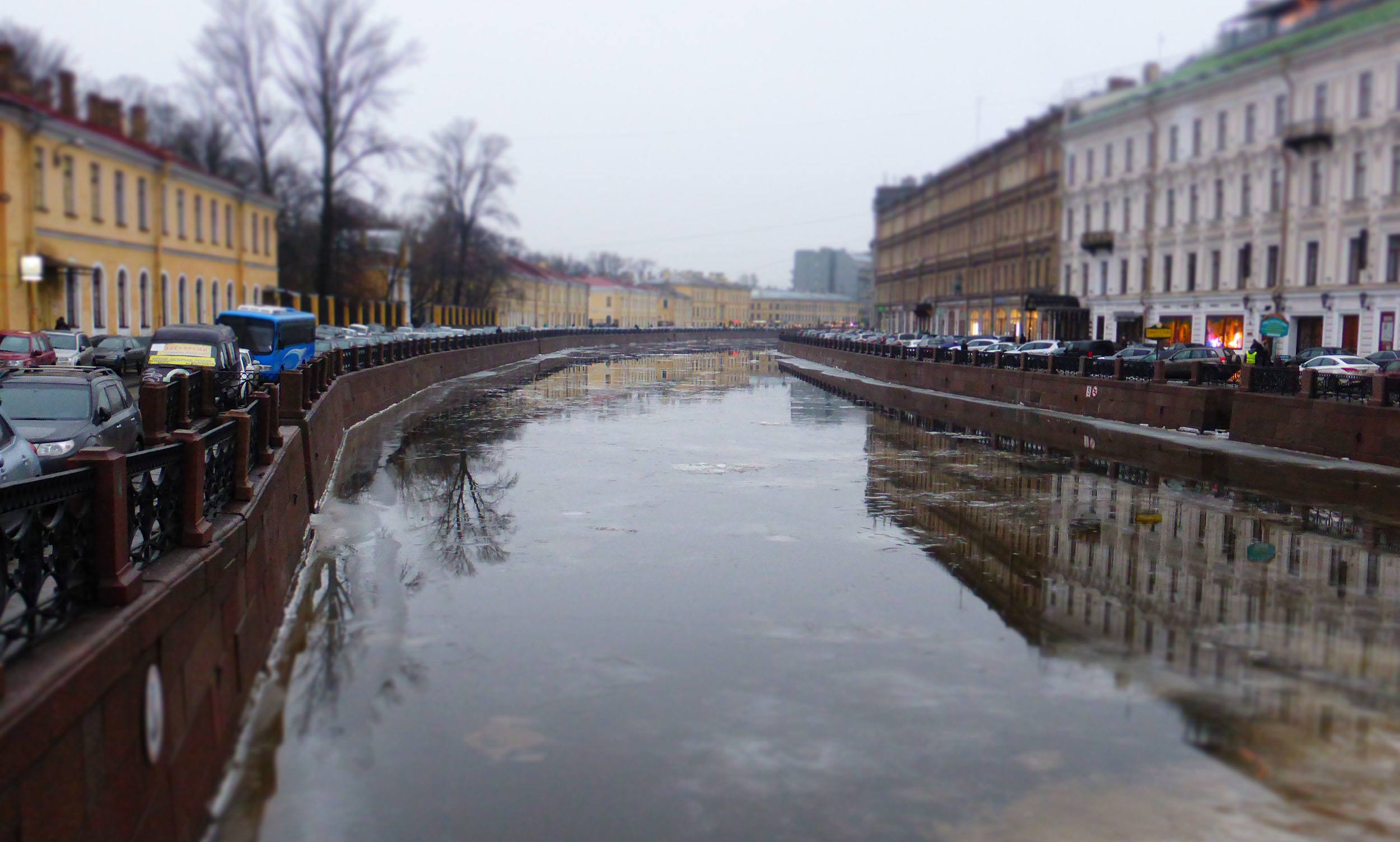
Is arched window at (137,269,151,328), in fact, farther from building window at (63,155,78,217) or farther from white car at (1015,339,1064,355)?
white car at (1015,339,1064,355)

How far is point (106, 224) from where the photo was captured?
41.8 meters

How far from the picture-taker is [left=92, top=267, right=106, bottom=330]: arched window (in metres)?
40.8

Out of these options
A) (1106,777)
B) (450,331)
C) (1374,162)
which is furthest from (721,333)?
(1106,777)

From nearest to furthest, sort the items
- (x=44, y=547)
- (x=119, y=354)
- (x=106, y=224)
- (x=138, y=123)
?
1. (x=44, y=547)
2. (x=119, y=354)
3. (x=106, y=224)
4. (x=138, y=123)

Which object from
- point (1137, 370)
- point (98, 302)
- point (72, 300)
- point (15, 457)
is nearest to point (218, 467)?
point (15, 457)

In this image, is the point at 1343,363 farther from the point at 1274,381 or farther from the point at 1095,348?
the point at 1095,348

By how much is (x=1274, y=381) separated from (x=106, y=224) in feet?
119

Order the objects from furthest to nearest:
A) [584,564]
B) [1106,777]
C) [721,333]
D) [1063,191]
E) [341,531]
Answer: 1. [721,333]
2. [1063,191]
3. [341,531]
4. [584,564]
5. [1106,777]

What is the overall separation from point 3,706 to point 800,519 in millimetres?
12461

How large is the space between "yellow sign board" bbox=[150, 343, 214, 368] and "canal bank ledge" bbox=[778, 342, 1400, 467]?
847 inches

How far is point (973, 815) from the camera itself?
7.20 m

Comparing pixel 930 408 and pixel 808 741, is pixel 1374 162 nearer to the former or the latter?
pixel 930 408

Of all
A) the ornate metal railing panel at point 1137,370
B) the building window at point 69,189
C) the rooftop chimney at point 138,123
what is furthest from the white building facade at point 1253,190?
the rooftop chimney at point 138,123

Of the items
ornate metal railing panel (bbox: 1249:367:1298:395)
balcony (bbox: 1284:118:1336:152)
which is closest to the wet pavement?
ornate metal railing panel (bbox: 1249:367:1298:395)
